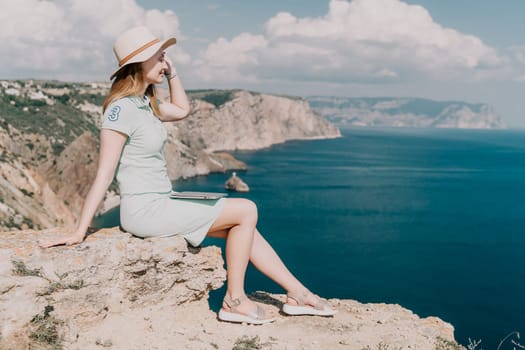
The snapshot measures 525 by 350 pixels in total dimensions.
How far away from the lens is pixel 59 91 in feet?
377

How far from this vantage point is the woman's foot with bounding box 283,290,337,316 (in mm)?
6422

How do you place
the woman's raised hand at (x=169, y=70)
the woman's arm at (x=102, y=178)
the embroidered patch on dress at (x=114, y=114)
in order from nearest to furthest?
the woman's arm at (x=102, y=178)
the embroidered patch on dress at (x=114, y=114)
the woman's raised hand at (x=169, y=70)

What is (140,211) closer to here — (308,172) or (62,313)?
(62,313)

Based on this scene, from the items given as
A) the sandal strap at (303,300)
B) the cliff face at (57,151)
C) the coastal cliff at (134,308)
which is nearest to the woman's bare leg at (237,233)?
the coastal cliff at (134,308)

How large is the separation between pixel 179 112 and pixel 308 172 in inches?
4144

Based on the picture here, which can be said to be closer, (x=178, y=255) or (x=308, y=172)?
(x=178, y=255)

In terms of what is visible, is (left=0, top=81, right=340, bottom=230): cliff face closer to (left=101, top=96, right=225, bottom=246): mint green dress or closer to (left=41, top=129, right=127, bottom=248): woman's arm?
(left=41, top=129, right=127, bottom=248): woman's arm

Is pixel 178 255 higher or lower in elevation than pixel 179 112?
lower

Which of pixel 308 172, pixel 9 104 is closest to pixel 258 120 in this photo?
pixel 308 172

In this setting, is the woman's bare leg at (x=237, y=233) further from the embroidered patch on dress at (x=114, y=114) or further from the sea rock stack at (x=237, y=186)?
the sea rock stack at (x=237, y=186)

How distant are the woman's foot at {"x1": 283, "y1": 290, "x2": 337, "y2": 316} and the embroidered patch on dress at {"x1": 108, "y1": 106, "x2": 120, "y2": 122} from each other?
3.28 m

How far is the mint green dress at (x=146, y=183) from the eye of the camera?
18.1ft

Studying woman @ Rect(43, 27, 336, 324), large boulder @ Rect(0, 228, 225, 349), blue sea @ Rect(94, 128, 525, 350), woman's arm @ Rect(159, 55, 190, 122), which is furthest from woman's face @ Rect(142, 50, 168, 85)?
blue sea @ Rect(94, 128, 525, 350)

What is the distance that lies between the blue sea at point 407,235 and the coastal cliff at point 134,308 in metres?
29.7
